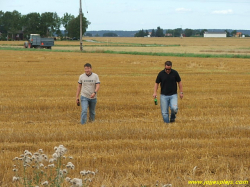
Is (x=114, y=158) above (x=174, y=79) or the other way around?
the other way around

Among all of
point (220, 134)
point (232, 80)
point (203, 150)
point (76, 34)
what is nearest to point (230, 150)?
point (203, 150)

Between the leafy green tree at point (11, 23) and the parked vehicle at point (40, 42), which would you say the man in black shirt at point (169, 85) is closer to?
the parked vehicle at point (40, 42)

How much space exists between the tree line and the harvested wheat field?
394ft

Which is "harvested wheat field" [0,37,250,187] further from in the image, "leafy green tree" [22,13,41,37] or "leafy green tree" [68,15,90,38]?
"leafy green tree" [68,15,90,38]

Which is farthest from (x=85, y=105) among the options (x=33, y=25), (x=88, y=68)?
(x=33, y=25)

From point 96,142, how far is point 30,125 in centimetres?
292

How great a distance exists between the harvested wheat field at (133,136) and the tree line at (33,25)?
394 ft

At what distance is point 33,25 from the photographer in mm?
135875

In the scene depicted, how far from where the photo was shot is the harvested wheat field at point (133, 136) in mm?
7410

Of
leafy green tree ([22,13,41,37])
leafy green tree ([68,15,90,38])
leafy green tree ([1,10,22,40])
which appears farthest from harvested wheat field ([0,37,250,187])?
leafy green tree ([1,10,22,40])

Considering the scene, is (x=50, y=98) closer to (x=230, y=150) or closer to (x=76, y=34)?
(x=230, y=150)

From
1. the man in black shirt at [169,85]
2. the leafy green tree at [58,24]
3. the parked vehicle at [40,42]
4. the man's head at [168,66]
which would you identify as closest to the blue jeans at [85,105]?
the man in black shirt at [169,85]

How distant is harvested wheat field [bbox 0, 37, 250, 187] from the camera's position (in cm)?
741

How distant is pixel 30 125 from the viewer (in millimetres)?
11852
